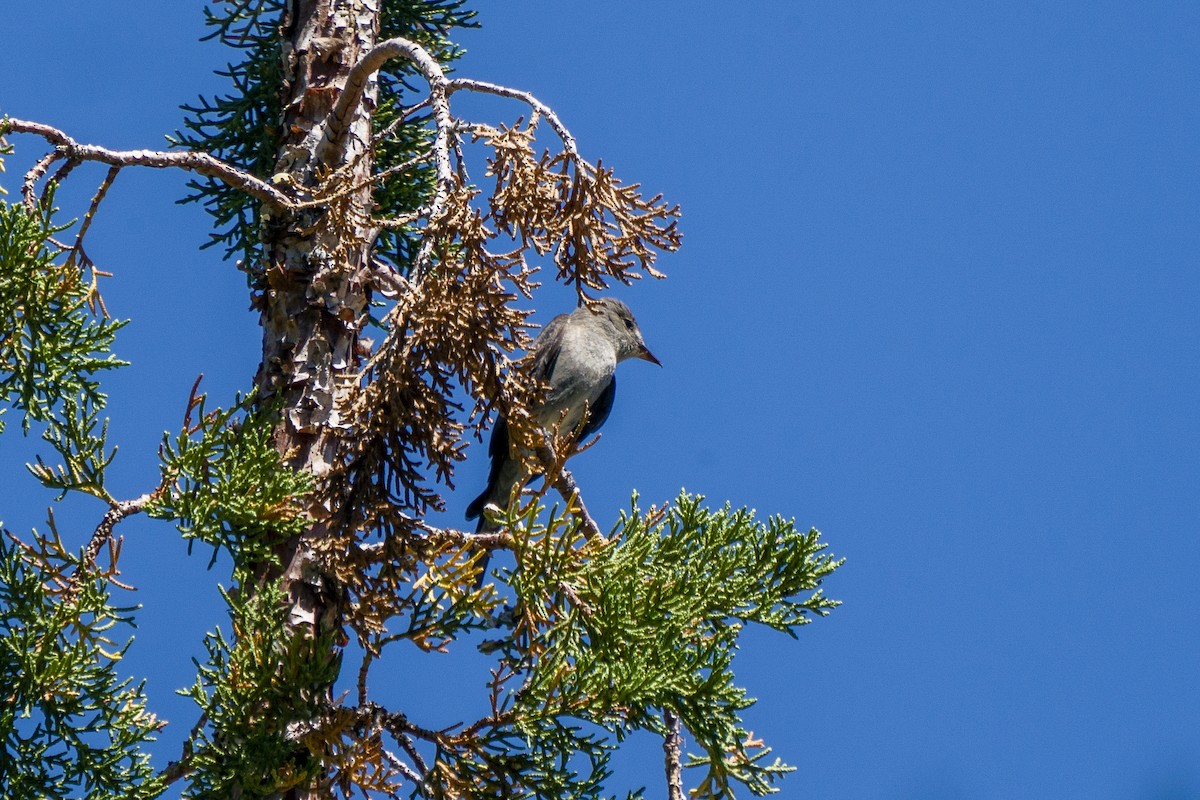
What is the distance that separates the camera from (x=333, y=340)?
553cm

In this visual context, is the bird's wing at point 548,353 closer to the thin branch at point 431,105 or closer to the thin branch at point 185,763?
the thin branch at point 431,105

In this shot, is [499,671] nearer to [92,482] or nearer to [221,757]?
[221,757]

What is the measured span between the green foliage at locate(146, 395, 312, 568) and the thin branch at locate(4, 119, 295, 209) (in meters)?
0.97

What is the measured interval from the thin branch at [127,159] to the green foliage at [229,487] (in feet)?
3.18

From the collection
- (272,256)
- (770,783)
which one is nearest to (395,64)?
(272,256)

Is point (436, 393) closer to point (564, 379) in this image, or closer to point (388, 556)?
point (388, 556)

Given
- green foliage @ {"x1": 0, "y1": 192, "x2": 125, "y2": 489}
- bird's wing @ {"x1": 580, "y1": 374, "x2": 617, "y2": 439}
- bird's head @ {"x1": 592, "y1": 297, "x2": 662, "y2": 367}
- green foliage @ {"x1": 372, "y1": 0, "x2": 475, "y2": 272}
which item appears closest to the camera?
green foliage @ {"x1": 0, "y1": 192, "x2": 125, "y2": 489}

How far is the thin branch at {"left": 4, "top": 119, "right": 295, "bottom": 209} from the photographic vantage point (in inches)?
196

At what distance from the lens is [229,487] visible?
15.5ft

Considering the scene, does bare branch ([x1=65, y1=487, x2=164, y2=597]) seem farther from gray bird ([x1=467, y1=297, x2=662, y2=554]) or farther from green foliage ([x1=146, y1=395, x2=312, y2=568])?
gray bird ([x1=467, y1=297, x2=662, y2=554])

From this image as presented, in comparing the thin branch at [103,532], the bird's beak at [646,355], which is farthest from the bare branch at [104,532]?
the bird's beak at [646,355]

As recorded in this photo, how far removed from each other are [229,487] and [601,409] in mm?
3848

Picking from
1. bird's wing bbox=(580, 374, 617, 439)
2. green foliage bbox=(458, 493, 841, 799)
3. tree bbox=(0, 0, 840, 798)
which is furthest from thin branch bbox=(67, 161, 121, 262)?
bird's wing bbox=(580, 374, 617, 439)

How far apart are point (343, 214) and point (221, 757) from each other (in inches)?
74.3
